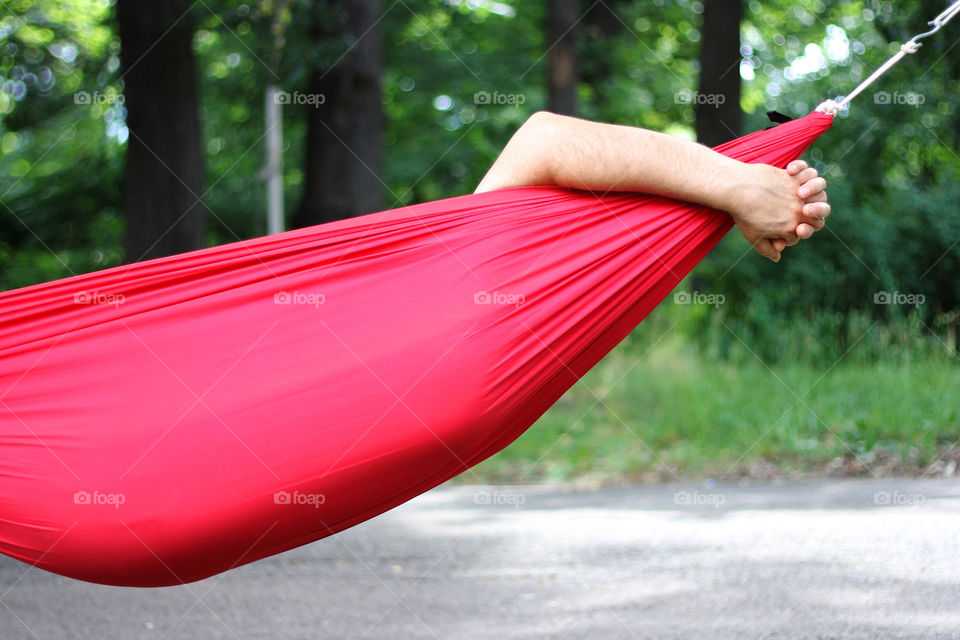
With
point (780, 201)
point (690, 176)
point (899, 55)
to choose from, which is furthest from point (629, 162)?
point (899, 55)

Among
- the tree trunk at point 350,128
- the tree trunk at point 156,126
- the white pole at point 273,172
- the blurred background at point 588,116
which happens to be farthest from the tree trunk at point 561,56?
the tree trunk at point 156,126

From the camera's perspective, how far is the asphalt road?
323 cm

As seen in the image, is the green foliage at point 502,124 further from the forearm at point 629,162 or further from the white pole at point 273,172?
the forearm at point 629,162

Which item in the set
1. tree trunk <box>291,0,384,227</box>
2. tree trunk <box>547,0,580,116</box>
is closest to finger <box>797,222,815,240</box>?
tree trunk <box>291,0,384,227</box>

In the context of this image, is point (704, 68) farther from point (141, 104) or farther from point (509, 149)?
point (509, 149)

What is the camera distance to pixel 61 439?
6.79 feet

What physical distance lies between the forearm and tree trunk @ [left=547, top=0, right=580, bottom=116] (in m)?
7.47

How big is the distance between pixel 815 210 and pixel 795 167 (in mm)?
116

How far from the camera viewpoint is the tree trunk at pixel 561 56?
9.59 meters

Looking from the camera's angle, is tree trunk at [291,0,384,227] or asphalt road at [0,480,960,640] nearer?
asphalt road at [0,480,960,640]

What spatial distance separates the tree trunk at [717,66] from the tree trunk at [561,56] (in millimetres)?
1766

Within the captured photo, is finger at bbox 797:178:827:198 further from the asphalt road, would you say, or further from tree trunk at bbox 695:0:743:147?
tree trunk at bbox 695:0:743:147

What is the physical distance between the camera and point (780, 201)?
224cm

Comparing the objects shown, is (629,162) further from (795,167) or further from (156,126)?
(156,126)
